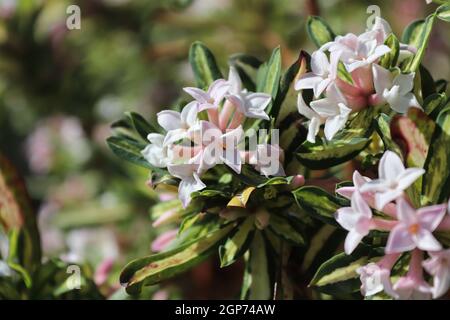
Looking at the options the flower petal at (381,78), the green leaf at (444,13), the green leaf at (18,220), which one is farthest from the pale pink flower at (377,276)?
the green leaf at (18,220)

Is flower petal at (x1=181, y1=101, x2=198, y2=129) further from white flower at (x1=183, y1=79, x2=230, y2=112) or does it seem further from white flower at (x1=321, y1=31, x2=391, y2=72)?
white flower at (x1=321, y1=31, x2=391, y2=72)

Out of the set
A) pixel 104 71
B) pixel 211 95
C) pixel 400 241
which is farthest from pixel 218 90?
pixel 104 71

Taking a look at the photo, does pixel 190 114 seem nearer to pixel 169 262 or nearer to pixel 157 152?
pixel 157 152

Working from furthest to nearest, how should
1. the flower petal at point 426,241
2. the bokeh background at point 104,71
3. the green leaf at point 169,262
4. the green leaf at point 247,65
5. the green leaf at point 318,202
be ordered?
1. the bokeh background at point 104,71
2. the green leaf at point 247,65
3. the green leaf at point 169,262
4. the green leaf at point 318,202
5. the flower petal at point 426,241

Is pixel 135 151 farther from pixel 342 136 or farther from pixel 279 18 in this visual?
pixel 279 18

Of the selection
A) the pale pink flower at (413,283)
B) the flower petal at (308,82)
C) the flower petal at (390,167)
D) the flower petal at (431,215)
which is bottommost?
the pale pink flower at (413,283)

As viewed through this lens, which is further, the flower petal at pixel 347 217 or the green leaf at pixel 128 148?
the green leaf at pixel 128 148

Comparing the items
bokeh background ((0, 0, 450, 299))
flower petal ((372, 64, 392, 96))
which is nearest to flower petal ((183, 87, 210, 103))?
flower petal ((372, 64, 392, 96))

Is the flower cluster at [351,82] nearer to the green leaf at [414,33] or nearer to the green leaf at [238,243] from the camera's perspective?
the green leaf at [414,33]
